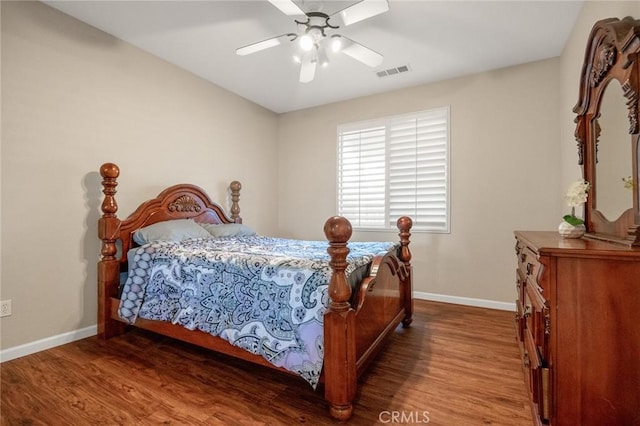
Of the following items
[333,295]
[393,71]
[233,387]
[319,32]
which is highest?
[393,71]

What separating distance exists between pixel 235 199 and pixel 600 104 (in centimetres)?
363

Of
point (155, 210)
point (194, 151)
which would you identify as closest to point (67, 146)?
point (155, 210)

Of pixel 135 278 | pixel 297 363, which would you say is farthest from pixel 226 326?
pixel 135 278

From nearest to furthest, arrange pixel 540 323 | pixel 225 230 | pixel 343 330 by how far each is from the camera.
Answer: pixel 540 323, pixel 343 330, pixel 225 230

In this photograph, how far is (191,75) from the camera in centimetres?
353

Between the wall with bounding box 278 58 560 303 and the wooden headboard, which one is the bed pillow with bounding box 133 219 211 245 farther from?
the wall with bounding box 278 58 560 303

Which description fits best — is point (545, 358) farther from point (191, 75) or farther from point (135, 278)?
point (191, 75)

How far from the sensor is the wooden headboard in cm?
257

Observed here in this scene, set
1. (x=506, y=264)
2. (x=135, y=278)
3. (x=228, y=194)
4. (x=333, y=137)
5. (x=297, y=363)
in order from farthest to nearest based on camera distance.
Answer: (x=333, y=137)
(x=228, y=194)
(x=506, y=264)
(x=135, y=278)
(x=297, y=363)

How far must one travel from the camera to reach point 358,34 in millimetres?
2703

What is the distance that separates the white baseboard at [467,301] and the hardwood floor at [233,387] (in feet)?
2.84

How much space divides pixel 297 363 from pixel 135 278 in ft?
5.30

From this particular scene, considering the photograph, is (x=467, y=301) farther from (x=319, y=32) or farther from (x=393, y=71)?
(x=319, y=32)

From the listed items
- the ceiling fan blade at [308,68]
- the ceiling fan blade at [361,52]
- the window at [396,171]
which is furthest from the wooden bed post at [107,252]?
the window at [396,171]
